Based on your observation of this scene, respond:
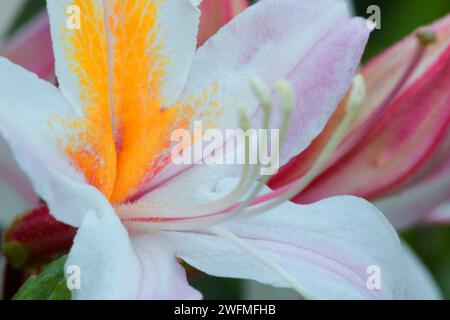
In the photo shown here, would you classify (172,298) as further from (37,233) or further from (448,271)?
(448,271)

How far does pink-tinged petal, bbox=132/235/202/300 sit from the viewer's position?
1.98 feet

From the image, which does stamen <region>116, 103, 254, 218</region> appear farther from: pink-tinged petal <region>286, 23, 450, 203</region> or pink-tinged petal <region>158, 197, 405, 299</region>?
pink-tinged petal <region>286, 23, 450, 203</region>

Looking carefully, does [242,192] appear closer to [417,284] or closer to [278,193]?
[278,193]

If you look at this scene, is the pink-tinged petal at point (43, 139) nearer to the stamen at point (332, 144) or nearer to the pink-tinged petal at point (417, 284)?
the stamen at point (332, 144)

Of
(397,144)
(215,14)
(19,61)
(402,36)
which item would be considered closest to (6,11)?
(19,61)

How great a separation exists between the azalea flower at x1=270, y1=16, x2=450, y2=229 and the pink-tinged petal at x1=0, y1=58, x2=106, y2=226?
218 millimetres

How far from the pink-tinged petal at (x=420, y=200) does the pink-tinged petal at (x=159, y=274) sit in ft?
0.97

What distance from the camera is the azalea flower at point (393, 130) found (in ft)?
2.68

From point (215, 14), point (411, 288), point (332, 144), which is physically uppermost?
point (215, 14)

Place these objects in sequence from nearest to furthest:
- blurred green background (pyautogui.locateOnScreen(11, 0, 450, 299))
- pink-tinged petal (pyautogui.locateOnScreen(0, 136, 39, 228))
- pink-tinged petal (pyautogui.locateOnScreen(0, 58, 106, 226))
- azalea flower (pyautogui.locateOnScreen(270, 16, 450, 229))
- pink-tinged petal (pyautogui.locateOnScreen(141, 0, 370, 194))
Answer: pink-tinged petal (pyautogui.locateOnScreen(0, 58, 106, 226)) → pink-tinged petal (pyautogui.locateOnScreen(141, 0, 370, 194)) → azalea flower (pyautogui.locateOnScreen(270, 16, 450, 229)) → pink-tinged petal (pyautogui.locateOnScreen(0, 136, 39, 228)) → blurred green background (pyautogui.locateOnScreen(11, 0, 450, 299))

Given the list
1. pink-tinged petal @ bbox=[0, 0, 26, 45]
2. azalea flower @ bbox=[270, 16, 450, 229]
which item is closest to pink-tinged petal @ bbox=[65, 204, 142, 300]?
azalea flower @ bbox=[270, 16, 450, 229]

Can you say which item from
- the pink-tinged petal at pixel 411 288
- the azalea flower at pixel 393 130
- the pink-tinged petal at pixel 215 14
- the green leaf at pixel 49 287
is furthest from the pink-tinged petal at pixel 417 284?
the green leaf at pixel 49 287

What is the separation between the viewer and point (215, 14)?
31.0 inches

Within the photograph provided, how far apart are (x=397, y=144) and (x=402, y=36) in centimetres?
62
